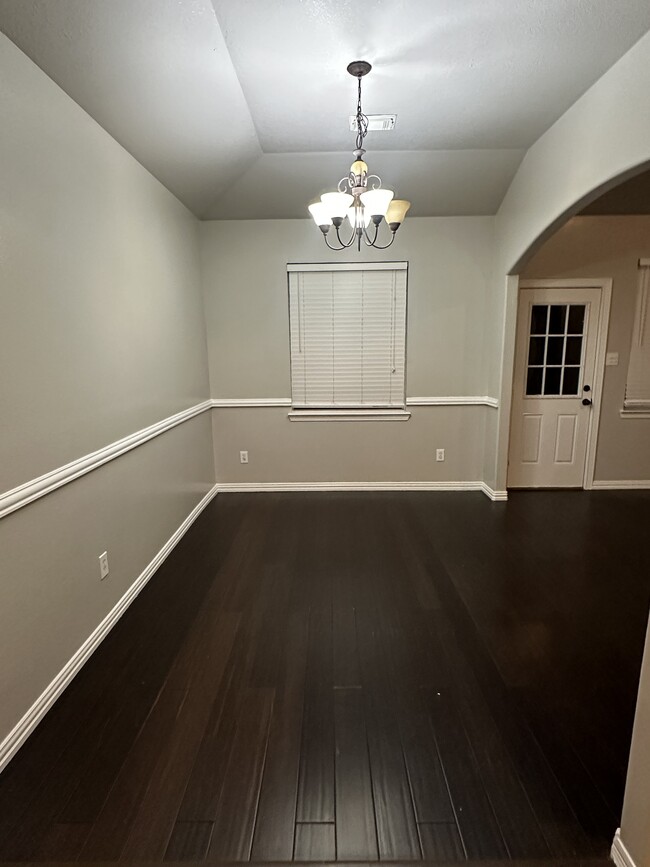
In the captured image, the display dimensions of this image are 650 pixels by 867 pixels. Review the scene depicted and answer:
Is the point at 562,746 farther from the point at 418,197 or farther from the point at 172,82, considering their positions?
the point at 418,197

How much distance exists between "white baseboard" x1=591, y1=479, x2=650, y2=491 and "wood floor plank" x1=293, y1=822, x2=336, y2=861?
159 inches

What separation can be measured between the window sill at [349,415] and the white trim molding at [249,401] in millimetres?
147

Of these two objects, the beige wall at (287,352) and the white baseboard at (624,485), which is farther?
the white baseboard at (624,485)

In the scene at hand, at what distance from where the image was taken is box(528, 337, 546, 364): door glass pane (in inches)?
159

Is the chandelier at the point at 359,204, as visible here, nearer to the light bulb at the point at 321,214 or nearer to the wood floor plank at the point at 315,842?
the light bulb at the point at 321,214

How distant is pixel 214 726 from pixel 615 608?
2212 mm

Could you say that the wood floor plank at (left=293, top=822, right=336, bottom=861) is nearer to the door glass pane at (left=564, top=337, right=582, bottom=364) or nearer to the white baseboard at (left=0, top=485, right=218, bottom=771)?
the white baseboard at (left=0, top=485, right=218, bottom=771)

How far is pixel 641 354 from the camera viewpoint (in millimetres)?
4027

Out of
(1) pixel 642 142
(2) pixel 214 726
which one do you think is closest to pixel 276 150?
(1) pixel 642 142

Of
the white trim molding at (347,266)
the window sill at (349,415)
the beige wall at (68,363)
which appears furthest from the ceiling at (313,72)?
the window sill at (349,415)

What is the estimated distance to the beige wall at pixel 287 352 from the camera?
12.7 ft

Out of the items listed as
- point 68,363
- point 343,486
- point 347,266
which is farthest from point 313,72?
point 343,486

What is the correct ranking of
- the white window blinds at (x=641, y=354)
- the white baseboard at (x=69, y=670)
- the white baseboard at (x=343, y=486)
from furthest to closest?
1. the white baseboard at (x=343, y=486)
2. the white window blinds at (x=641, y=354)
3. the white baseboard at (x=69, y=670)

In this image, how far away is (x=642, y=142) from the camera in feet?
6.43
